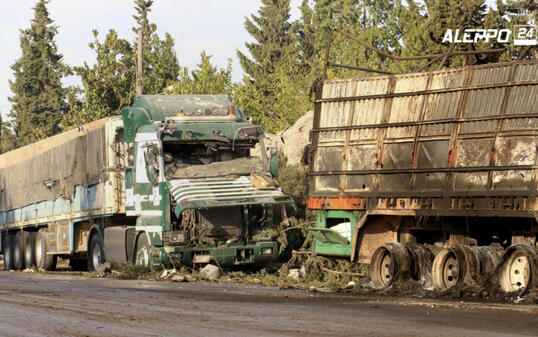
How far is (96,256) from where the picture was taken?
24.8 m

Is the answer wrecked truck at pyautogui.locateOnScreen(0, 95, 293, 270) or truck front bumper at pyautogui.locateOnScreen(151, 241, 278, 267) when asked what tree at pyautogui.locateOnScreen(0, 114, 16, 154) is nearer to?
wrecked truck at pyautogui.locateOnScreen(0, 95, 293, 270)

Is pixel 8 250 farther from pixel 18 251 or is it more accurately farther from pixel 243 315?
pixel 243 315

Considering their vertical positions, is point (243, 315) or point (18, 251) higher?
point (18, 251)

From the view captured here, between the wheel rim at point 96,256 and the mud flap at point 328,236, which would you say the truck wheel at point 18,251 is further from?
the mud flap at point 328,236

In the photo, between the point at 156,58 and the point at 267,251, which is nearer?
the point at 267,251

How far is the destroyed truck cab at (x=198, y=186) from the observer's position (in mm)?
20078


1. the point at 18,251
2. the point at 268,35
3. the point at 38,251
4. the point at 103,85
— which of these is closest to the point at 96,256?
the point at 38,251

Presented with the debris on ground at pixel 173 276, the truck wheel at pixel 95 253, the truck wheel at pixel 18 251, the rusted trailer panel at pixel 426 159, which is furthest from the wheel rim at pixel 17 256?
the rusted trailer panel at pixel 426 159

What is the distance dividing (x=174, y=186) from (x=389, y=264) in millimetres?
5886

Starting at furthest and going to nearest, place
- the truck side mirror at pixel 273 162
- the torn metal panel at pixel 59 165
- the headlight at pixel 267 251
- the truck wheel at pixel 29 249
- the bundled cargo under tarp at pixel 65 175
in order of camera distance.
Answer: the truck wheel at pixel 29 249, the torn metal panel at pixel 59 165, the bundled cargo under tarp at pixel 65 175, the truck side mirror at pixel 273 162, the headlight at pixel 267 251

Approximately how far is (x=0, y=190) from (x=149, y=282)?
16.0 m

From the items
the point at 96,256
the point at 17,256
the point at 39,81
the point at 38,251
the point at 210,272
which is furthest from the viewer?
the point at 39,81

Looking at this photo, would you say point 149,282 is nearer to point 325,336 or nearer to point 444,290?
point 444,290

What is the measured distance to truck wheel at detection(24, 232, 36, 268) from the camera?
29797mm
